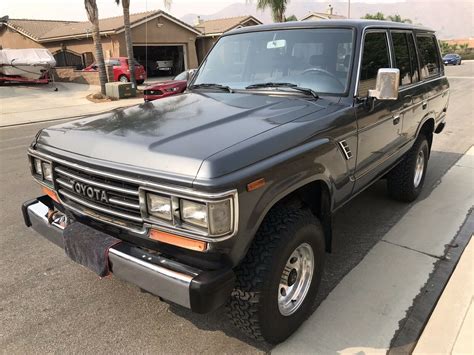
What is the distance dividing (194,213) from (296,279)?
1.00 m

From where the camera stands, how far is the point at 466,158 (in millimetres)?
6809

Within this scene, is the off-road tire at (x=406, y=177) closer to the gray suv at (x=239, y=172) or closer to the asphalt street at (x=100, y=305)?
the asphalt street at (x=100, y=305)

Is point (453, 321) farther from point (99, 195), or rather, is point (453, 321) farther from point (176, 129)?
point (99, 195)

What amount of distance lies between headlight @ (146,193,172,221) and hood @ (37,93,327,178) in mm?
142

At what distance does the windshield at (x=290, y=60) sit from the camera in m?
3.33

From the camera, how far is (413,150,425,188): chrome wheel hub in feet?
16.1

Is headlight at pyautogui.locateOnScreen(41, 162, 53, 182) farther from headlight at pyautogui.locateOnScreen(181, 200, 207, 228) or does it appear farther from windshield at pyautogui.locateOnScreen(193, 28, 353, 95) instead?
windshield at pyautogui.locateOnScreen(193, 28, 353, 95)

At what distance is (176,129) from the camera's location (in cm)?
258

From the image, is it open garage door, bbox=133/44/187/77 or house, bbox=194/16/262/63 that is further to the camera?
open garage door, bbox=133/44/187/77

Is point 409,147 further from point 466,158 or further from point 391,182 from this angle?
point 466,158

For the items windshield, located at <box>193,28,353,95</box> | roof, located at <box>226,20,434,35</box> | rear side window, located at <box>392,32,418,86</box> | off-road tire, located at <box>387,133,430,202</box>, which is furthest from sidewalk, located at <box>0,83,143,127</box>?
rear side window, located at <box>392,32,418,86</box>

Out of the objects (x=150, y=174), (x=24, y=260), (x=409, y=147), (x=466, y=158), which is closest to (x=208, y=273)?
(x=150, y=174)

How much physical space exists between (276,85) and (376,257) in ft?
5.64

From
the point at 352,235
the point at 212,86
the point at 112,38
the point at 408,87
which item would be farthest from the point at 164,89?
the point at 112,38
